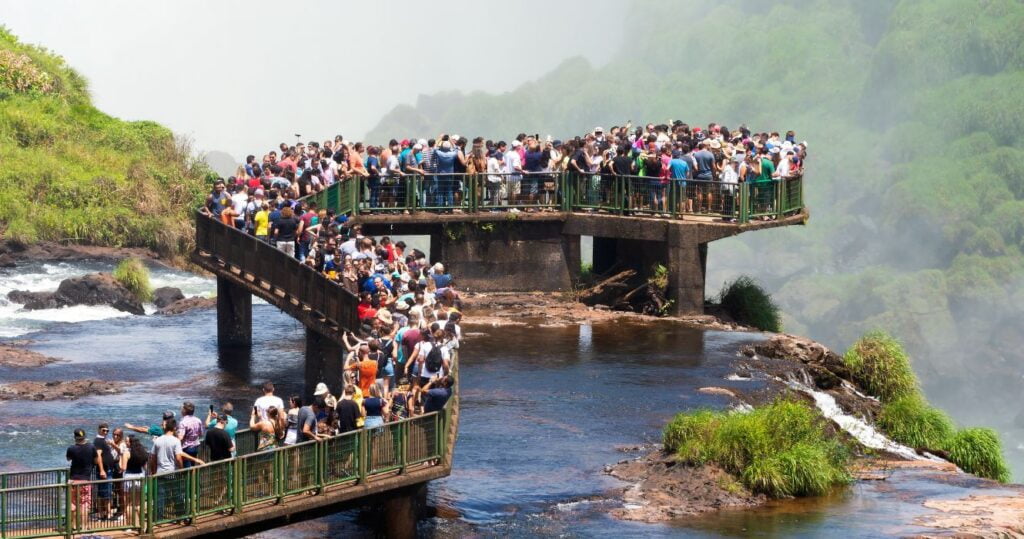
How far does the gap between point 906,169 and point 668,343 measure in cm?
10578

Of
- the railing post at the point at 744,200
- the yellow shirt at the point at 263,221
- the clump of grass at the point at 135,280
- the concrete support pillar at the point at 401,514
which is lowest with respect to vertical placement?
the concrete support pillar at the point at 401,514

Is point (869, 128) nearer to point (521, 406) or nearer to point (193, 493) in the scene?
point (521, 406)

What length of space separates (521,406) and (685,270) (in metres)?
10.0

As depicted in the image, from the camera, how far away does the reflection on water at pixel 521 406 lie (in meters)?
26.1

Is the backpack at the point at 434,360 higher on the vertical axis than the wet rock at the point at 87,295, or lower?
lower

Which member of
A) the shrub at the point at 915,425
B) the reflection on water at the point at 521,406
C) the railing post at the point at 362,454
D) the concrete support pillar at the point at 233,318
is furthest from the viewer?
the concrete support pillar at the point at 233,318

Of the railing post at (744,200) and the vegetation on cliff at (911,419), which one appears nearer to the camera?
the vegetation on cliff at (911,419)

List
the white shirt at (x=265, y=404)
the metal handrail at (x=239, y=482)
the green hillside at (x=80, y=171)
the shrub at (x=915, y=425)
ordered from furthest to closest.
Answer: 1. the green hillside at (x=80, y=171)
2. the shrub at (x=915, y=425)
3. the white shirt at (x=265, y=404)
4. the metal handrail at (x=239, y=482)

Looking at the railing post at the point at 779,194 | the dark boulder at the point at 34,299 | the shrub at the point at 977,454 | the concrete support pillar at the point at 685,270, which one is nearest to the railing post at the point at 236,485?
the shrub at the point at 977,454

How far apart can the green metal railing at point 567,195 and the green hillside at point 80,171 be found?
46.4 ft

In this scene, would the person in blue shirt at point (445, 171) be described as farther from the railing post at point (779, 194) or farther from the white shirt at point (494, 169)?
the railing post at point (779, 194)

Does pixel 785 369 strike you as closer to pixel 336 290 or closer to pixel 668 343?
pixel 668 343

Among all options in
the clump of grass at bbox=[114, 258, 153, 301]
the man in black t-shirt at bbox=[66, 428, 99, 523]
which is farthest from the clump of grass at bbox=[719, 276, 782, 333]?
the man in black t-shirt at bbox=[66, 428, 99, 523]

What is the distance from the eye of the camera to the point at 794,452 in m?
28.3
